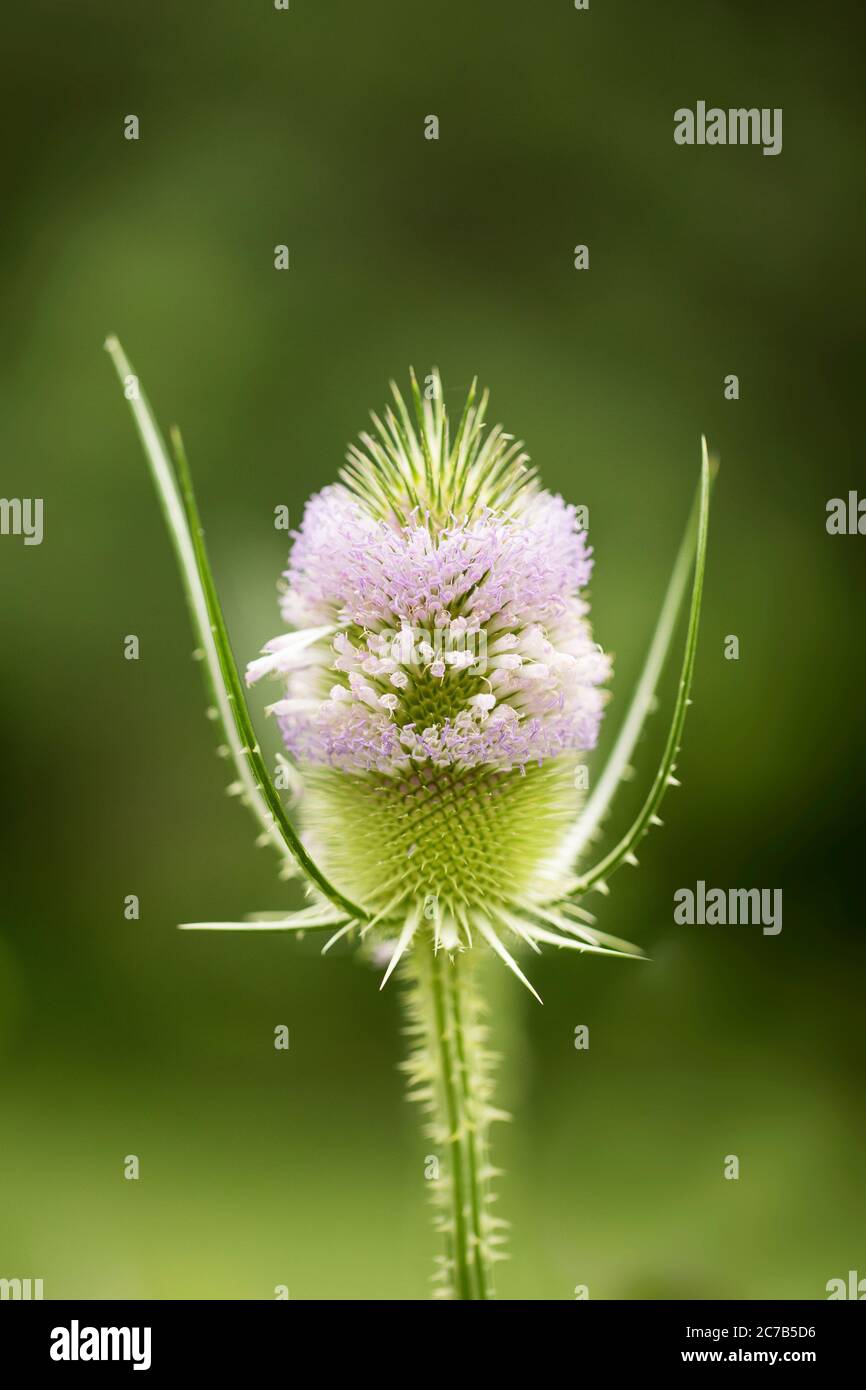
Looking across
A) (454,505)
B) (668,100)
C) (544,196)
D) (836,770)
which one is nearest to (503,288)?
(544,196)

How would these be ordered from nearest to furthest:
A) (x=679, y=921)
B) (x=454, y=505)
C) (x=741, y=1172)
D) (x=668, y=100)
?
1. (x=454, y=505)
2. (x=741, y=1172)
3. (x=679, y=921)
4. (x=668, y=100)

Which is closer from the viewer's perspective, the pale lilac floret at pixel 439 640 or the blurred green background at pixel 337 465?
the pale lilac floret at pixel 439 640

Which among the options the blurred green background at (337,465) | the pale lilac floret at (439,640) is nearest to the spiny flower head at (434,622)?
the pale lilac floret at (439,640)

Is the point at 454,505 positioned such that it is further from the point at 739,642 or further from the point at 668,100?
the point at 668,100

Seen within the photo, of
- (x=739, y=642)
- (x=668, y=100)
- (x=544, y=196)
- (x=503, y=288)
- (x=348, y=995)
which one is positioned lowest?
(x=348, y=995)

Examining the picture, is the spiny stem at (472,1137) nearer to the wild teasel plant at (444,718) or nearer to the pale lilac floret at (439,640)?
the wild teasel plant at (444,718)

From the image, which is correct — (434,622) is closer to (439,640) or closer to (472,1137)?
(439,640)

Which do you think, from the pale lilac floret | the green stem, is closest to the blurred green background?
the green stem

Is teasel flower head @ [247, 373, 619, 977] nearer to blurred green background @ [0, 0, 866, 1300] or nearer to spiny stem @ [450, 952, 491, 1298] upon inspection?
spiny stem @ [450, 952, 491, 1298]
